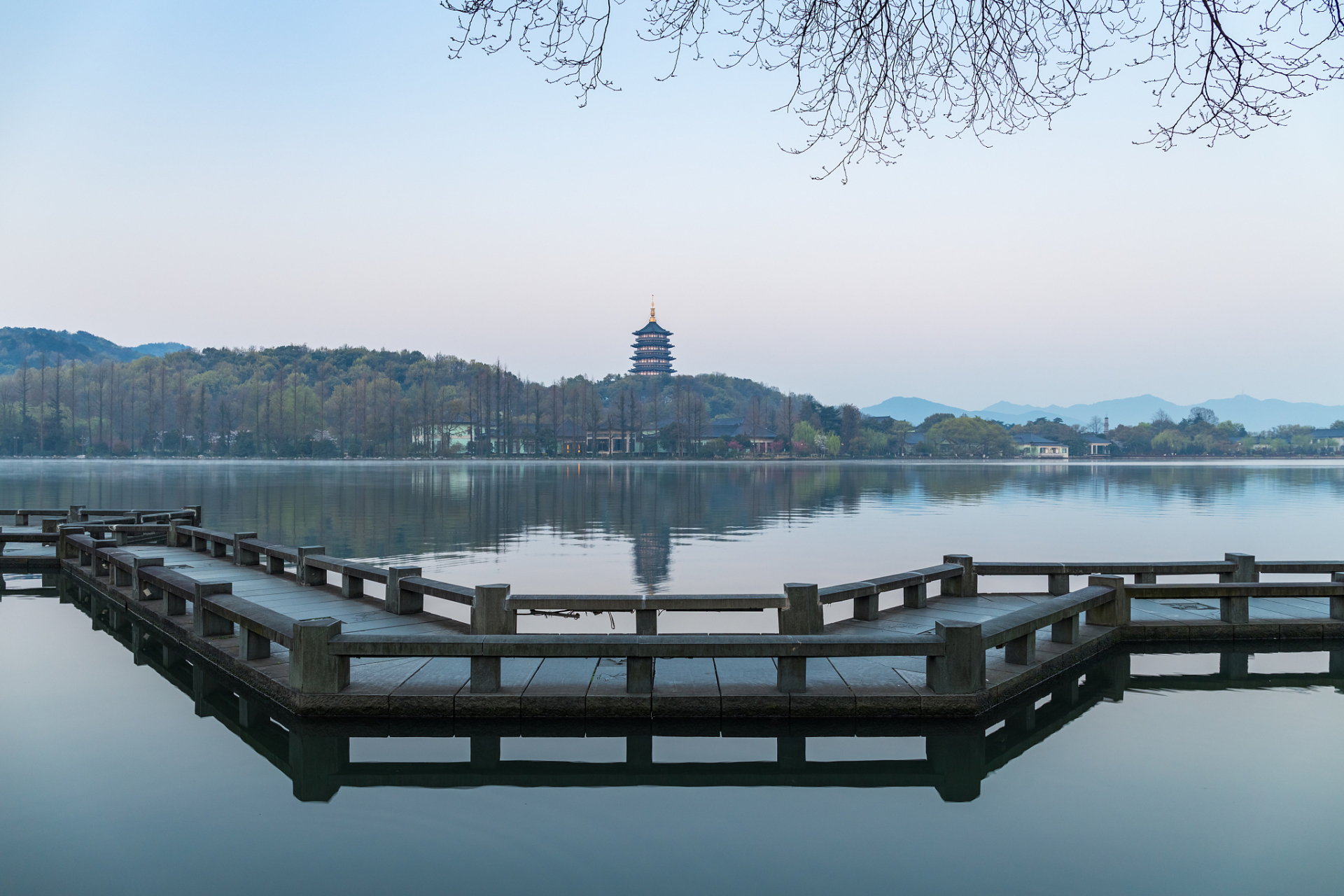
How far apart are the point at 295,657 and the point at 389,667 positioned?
879 millimetres

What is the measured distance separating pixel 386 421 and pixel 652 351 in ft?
237

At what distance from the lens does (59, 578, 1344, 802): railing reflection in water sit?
19.6 ft

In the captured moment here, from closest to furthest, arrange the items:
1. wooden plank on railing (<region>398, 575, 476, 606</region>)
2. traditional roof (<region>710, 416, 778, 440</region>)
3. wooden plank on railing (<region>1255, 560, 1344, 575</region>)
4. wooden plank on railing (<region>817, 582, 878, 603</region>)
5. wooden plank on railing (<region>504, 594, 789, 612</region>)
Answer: wooden plank on railing (<region>504, 594, 789, 612</region>) < wooden plank on railing (<region>817, 582, 878, 603</region>) < wooden plank on railing (<region>398, 575, 476, 606</region>) < wooden plank on railing (<region>1255, 560, 1344, 575</region>) < traditional roof (<region>710, 416, 778, 440</region>)

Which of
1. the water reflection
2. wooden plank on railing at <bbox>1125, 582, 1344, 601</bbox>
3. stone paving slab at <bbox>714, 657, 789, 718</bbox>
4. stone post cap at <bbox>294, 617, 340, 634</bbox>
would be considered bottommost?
the water reflection

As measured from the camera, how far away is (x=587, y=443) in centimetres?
12862

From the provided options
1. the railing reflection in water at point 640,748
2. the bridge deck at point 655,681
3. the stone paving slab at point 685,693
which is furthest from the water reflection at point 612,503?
the railing reflection in water at point 640,748

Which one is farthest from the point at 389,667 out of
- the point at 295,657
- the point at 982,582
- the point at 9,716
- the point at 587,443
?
the point at 587,443

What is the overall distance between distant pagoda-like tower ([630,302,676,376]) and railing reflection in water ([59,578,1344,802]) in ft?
556

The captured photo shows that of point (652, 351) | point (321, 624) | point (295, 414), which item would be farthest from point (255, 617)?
point (652, 351)

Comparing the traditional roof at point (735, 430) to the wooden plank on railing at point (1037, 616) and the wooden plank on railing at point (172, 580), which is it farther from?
the wooden plank on railing at point (1037, 616)

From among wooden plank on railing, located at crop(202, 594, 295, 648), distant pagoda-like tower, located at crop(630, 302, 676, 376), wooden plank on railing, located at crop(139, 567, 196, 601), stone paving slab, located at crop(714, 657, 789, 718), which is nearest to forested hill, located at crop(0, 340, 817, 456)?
distant pagoda-like tower, located at crop(630, 302, 676, 376)

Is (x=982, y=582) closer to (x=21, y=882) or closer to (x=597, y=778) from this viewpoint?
(x=597, y=778)

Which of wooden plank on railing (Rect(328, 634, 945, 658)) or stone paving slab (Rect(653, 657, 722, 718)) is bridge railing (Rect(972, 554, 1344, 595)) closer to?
wooden plank on railing (Rect(328, 634, 945, 658))

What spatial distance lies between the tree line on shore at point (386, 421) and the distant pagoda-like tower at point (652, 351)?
78.0 feet
